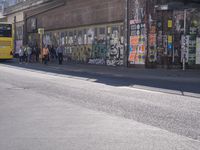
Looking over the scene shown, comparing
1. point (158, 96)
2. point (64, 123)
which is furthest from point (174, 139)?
point (158, 96)

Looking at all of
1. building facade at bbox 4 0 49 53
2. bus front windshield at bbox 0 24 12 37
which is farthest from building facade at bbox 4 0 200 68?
building facade at bbox 4 0 49 53

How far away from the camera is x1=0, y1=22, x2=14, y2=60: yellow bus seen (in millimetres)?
42031

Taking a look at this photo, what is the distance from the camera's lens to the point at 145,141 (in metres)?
8.07

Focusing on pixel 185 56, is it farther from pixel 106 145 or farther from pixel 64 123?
pixel 106 145

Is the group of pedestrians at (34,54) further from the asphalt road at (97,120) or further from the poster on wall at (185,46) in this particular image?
the asphalt road at (97,120)

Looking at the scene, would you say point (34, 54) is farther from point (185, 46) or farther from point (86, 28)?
point (185, 46)

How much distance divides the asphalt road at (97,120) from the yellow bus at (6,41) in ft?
87.4

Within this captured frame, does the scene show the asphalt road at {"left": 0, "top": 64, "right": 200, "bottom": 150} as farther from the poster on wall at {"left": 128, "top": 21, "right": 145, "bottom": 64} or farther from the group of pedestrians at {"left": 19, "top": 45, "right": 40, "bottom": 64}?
the group of pedestrians at {"left": 19, "top": 45, "right": 40, "bottom": 64}

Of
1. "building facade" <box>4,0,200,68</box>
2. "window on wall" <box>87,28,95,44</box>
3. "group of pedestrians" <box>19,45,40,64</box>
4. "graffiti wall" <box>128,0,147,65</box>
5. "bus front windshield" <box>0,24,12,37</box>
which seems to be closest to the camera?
"building facade" <box>4,0,200,68</box>

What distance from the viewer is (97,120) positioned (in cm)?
1027

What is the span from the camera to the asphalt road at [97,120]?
795 cm

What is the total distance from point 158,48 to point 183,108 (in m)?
18.6

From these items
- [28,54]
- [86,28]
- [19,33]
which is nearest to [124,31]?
[86,28]

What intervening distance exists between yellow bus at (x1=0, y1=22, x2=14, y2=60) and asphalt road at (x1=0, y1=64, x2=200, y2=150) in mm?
26640
